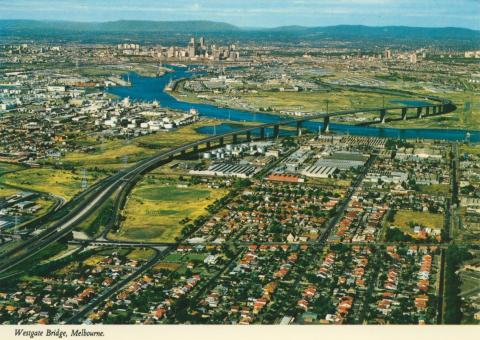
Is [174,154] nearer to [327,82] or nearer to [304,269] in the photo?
[304,269]

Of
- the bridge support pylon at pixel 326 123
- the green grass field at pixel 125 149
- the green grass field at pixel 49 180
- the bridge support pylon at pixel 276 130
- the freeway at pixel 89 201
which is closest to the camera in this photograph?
the freeway at pixel 89 201

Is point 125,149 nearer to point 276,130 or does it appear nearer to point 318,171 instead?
point 276,130

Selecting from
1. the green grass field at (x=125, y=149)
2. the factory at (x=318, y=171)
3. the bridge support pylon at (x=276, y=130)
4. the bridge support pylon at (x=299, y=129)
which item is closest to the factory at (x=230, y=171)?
the factory at (x=318, y=171)

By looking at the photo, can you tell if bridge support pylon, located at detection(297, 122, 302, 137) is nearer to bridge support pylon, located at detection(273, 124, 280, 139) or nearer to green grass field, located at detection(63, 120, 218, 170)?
bridge support pylon, located at detection(273, 124, 280, 139)

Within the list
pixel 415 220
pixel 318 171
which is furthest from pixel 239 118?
pixel 415 220

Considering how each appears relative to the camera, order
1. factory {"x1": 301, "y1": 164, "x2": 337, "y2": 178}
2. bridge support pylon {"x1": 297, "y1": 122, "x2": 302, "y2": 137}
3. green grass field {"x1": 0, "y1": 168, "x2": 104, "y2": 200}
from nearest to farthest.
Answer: green grass field {"x1": 0, "y1": 168, "x2": 104, "y2": 200}
factory {"x1": 301, "y1": 164, "x2": 337, "y2": 178}
bridge support pylon {"x1": 297, "y1": 122, "x2": 302, "y2": 137}

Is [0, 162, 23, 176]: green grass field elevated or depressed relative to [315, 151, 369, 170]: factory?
depressed

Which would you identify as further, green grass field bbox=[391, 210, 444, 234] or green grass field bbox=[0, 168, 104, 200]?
green grass field bbox=[0, 168, 104, 200]

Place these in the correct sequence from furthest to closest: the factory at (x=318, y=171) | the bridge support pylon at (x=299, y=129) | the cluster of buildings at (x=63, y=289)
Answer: the bridge support pylon at (x=299, y=129) < the factory at (x=318, y=171) < the cluster of buildings at (x=63, y=289)

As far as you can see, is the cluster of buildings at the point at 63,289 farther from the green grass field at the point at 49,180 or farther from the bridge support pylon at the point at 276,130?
the bridge support pylon at the point at 276,130

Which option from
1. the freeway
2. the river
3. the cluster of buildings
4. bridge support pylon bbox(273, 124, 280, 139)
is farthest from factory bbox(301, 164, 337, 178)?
the cluster of buildings
